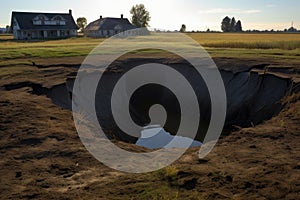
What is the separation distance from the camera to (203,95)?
58.6ft

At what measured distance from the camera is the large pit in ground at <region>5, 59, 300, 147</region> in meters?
13.5

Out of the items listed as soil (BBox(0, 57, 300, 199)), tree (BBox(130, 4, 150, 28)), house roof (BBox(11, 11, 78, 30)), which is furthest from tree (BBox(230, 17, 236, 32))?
soil (BBox(0, 57, 300, 199))

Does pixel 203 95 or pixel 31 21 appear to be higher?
pixel 31 21

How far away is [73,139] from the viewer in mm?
8062

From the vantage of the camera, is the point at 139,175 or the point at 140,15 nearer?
the point at 139,175

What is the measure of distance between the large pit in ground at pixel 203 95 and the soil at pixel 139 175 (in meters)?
3.55

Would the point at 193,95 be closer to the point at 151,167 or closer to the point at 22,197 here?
the point at 151,167

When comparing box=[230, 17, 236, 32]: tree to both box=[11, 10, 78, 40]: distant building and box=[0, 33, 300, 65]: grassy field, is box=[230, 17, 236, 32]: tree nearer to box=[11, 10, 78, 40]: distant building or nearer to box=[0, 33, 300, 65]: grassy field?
box=[11, 10, 78, 40]: distant building

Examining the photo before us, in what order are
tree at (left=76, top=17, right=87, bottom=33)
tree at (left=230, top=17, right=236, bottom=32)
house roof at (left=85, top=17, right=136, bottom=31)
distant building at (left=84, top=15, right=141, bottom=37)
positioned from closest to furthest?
distant building at (left=84, top=15, right=141, bottom=37) < house roof at (left=85, top=17, right=136, bottom=31) < tree at (left=76, top=17, right=87, bottom=33) < tree at (left=230, top=17, right=236, bottom=32)

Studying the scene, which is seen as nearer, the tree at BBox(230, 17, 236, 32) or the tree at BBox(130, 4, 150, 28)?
the tree at BBox(130, 4, 150, 28)

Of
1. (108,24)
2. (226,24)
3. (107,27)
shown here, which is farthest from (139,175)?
(226,24)

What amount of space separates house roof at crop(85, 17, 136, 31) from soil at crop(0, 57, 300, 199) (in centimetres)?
6241

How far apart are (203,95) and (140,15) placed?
77546mm

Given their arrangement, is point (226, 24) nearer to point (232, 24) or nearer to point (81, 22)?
point (232, 24)
